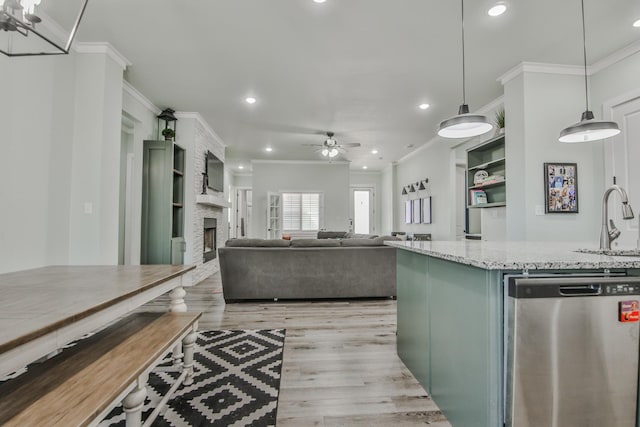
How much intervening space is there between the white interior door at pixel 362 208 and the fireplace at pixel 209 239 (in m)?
5.40

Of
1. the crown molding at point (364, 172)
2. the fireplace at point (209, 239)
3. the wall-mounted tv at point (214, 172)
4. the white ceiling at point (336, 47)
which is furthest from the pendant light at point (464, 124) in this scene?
the crown molding at point (364, 172)

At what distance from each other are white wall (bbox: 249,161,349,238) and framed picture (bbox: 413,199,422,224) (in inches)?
75.2

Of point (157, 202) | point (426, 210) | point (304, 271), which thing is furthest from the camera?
point (426, 210)

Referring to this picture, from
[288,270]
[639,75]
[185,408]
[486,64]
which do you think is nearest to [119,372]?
[185,408]

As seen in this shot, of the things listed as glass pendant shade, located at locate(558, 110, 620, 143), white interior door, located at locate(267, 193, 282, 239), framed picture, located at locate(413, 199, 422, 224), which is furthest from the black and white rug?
white interior door, located at locate(267, 193, 282, 239)

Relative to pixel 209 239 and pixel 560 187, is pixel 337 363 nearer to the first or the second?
pixel 560 187

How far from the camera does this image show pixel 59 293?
4.14 ft

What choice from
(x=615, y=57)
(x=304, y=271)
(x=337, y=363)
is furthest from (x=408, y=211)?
(x=337, y=363)

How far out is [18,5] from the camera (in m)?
1.19

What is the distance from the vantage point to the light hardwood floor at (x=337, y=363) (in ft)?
5.56

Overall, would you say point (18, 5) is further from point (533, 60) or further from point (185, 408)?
point (533, 60)

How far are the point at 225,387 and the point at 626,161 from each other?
4.35m

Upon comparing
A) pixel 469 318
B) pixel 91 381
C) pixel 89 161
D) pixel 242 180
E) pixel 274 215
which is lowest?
pixel 91 381

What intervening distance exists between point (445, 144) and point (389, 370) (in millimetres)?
5117
